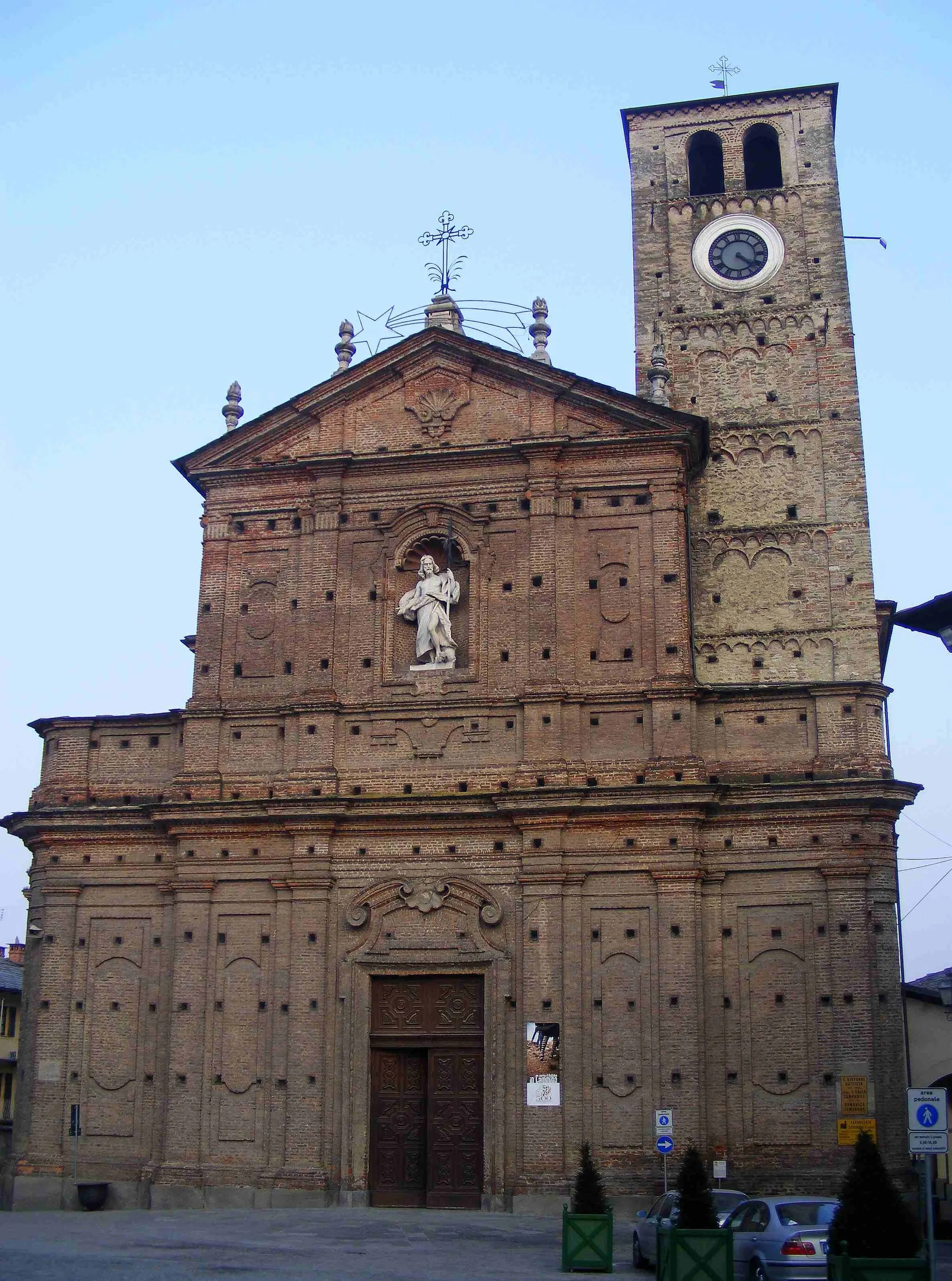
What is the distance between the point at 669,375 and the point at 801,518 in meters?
4.16

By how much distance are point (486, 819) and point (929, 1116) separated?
1331 centimetres

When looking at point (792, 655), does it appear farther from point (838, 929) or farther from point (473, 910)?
point (473, 910)

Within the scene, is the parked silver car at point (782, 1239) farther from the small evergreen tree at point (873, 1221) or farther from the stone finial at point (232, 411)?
the stone finial at point (232, 411)

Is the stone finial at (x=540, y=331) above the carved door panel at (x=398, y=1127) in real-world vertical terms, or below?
above

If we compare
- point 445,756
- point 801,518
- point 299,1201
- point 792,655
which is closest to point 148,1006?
point 299,1201

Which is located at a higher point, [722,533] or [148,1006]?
[722,533]

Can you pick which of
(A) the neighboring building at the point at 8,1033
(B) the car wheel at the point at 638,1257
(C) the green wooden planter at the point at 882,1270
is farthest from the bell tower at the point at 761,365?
(A) the neighboring building at the point at 8,1033

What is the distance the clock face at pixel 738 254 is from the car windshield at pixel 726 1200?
20699 millimetres

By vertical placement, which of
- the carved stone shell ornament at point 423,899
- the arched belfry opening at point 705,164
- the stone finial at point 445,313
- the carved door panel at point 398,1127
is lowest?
the carved door panel at point 398,1127

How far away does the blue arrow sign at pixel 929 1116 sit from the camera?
52.7ft

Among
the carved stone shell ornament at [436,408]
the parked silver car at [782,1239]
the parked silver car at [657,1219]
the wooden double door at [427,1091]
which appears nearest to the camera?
the parked silver car at [782,1239]

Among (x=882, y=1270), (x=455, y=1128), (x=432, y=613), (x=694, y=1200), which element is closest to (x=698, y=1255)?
(x=694, y=1200)

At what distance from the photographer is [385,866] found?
2881 cm

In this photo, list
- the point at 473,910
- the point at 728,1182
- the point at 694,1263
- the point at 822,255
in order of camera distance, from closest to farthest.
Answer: the point at 694,1263 → the point at 728,1182 → the point at 473,910 → the point at 822,255
